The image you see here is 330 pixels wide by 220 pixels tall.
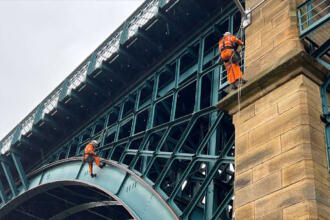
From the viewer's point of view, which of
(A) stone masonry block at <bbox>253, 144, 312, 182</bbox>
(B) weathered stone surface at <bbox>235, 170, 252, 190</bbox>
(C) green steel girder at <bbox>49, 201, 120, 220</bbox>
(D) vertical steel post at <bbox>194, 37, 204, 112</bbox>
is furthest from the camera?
(C) green steel girder at <bbox>49, 201, 120, 220</bbox>

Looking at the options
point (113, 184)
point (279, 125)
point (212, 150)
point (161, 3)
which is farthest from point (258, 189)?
point (161, 3)

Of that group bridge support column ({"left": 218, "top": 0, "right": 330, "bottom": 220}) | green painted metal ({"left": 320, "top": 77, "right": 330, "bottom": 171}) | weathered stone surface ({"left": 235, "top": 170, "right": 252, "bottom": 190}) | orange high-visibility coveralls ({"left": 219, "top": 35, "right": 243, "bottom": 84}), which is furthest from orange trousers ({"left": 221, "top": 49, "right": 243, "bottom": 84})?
weathered stone surface ({"left": 235, "top": 170, "right": 252, "bottom": 190})

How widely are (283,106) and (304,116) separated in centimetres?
67

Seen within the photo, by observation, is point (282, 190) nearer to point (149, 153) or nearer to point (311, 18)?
point (311, 18)

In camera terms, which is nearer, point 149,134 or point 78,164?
point 149,134

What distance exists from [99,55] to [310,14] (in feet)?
49.7

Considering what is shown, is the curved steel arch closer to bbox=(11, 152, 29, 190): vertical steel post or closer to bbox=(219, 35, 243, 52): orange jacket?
bbox=(11, 152, 29, 190): vertical steel post

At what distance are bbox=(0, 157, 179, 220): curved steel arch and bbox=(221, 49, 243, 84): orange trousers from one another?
4892 millimetres

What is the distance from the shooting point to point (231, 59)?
1348 cm

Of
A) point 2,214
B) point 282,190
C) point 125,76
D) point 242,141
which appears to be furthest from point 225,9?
point 2,214

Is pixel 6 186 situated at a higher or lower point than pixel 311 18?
higher

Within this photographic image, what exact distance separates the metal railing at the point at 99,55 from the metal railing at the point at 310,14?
8.70m

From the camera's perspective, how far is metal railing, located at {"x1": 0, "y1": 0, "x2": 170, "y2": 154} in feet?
76.1

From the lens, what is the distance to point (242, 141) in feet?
38.6
